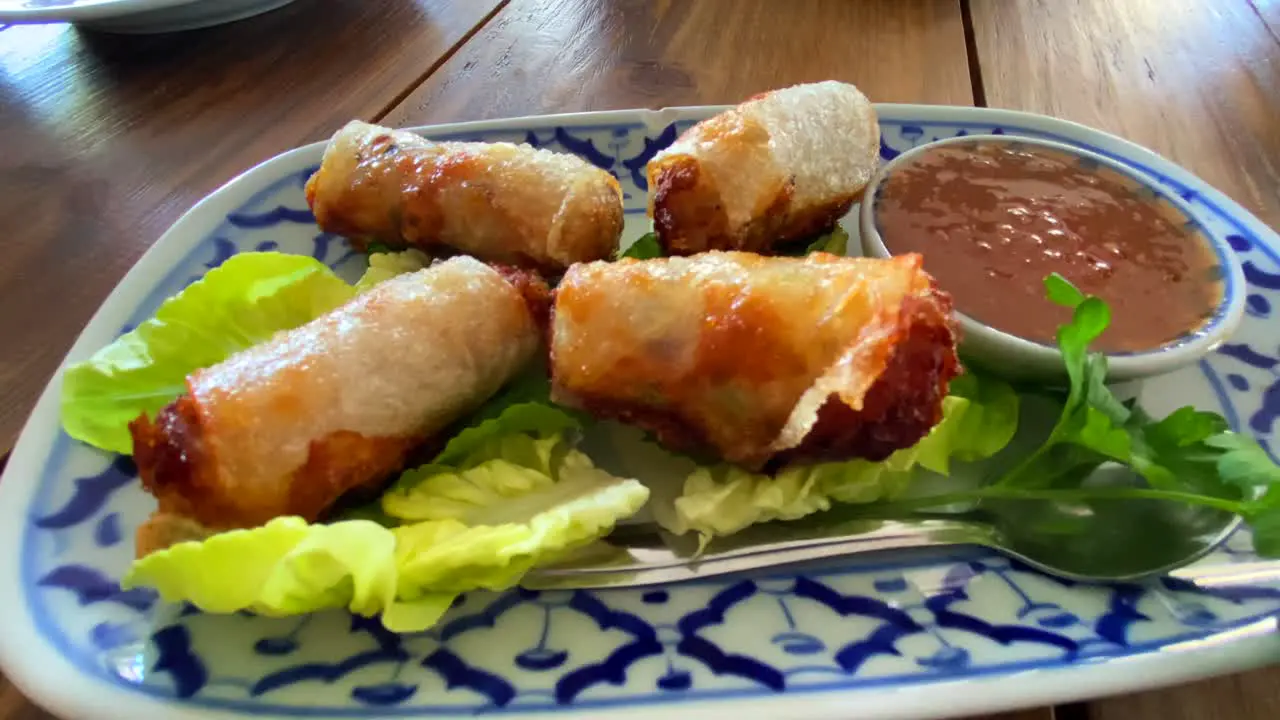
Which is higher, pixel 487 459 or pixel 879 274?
pixel 879 274

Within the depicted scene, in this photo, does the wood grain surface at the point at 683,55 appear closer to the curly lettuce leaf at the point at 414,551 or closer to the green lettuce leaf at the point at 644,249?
the green lettuce leaf at the point at 644,249

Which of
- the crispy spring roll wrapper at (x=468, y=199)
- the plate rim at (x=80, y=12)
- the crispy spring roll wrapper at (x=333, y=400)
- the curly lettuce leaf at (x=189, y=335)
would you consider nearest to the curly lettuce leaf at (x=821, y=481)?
the crispy spring roll wrapper at (x=333, y=400)

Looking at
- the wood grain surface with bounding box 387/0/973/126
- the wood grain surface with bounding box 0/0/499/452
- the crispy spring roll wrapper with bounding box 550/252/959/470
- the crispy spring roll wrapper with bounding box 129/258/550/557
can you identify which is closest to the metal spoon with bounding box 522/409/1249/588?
the crispy spring roll wrapper with bounding box 550/252/959/470

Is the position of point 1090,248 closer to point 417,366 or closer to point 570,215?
point 570,215

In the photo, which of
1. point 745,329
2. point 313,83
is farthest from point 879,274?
point 313,83

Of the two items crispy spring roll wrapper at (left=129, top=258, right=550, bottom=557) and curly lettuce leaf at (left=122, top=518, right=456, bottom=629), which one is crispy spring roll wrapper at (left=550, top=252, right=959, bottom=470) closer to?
crispy spring roll wrapper at (left=129, top=258, right=550, bottom=557)

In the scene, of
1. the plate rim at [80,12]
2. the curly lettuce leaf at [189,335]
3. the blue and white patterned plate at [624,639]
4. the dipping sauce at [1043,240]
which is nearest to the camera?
the blue and white patterned plate at [624,639]

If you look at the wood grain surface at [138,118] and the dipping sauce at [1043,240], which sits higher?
the wood grain surface at [138,118]

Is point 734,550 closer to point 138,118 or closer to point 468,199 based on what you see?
point 468,199
